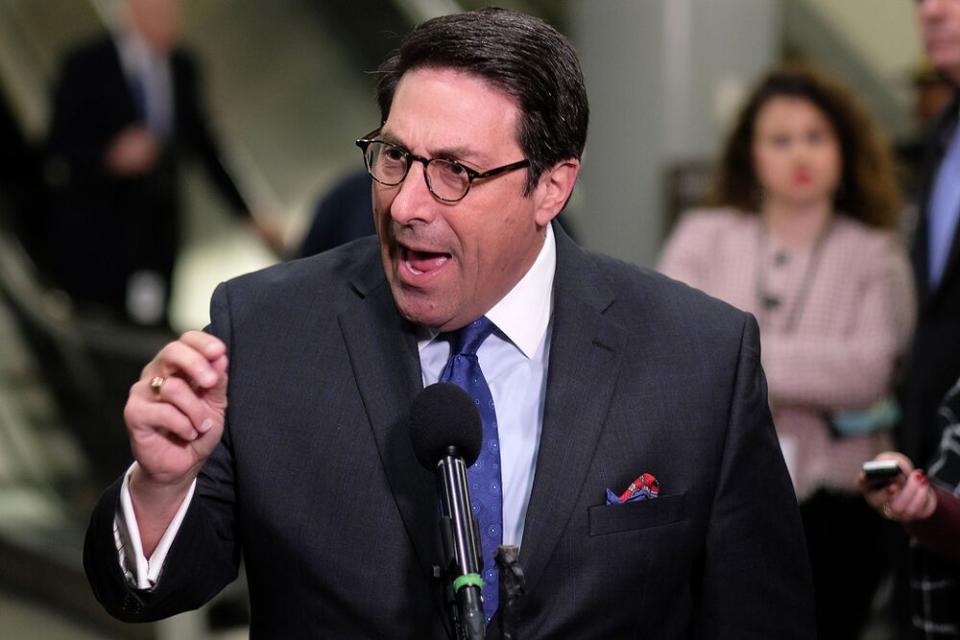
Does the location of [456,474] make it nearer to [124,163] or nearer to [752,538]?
[752,538]

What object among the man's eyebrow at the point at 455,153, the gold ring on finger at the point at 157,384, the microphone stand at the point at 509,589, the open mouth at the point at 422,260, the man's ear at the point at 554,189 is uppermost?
the man's eyebrow at the point at 455,153

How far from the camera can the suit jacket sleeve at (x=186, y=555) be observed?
2.31m

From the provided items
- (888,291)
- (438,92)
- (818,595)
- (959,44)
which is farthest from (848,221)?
(438,92)

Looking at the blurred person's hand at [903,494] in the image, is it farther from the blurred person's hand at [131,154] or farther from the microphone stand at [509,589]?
the blurred person's hand at [131,154]

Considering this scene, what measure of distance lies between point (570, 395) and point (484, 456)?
0.60 feet

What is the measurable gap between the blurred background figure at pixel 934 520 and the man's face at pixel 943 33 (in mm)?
1080

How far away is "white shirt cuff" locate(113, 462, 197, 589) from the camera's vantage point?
2279mm

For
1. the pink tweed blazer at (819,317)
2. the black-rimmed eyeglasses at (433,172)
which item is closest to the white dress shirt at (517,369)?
the black-rimmed eyeglasses at (433,172)

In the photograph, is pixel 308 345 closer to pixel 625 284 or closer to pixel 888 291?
pixel 625 284

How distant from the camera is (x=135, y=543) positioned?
228 cm

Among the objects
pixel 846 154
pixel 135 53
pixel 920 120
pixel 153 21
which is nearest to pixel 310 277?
pixel 846 154

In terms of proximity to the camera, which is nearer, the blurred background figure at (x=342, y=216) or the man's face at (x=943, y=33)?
the man's face at (x=943, y=33)

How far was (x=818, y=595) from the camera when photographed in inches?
171

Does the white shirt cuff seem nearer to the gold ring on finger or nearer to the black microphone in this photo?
the gold ring on finger
